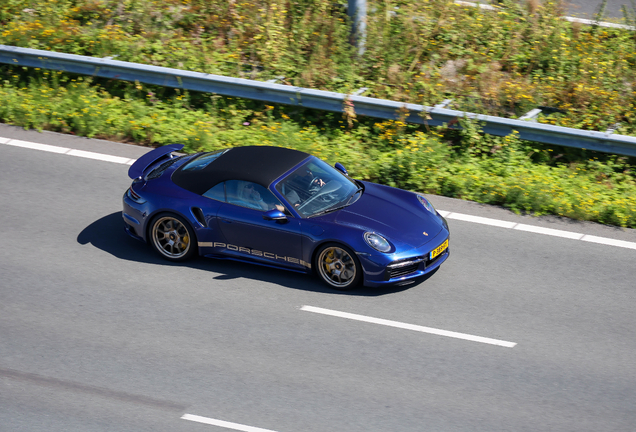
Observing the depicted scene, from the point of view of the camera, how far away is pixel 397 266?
25.1 feet

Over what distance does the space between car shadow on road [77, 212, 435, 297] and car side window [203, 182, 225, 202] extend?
2.74 feet

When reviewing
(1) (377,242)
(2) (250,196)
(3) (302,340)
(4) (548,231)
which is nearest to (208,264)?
(2) (250,196)

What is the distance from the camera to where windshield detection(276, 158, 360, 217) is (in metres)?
8.05

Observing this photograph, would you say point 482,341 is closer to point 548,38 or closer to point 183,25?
point 548,38

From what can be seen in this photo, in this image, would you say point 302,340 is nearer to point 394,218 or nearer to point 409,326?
point 409,326

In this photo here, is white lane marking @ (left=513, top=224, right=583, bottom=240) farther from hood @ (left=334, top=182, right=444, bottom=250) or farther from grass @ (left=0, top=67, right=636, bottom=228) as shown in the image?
hood @ (left=334, top=182, right=444, bottom=250)

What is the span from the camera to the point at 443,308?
25.4 ft

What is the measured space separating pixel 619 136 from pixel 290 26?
6.66 meters

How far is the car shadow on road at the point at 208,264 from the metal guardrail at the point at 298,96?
145 inches

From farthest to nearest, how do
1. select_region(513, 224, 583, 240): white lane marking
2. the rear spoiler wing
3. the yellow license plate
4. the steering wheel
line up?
1. select_region(513, 224, 583, 240): white lane marking
2. the rear spoiler wing
3. the steering wheel
4. the yellow license plate

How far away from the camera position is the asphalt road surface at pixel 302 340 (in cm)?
619

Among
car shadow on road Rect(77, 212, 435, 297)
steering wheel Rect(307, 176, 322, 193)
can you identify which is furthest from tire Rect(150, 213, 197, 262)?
steering wheel Rect(307, 176, 322, 193)

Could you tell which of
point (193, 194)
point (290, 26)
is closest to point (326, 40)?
point (290, 26)

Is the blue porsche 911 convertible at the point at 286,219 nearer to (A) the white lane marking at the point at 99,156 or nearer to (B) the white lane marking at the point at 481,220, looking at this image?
(B) the white lane marking at the point at 481,220
